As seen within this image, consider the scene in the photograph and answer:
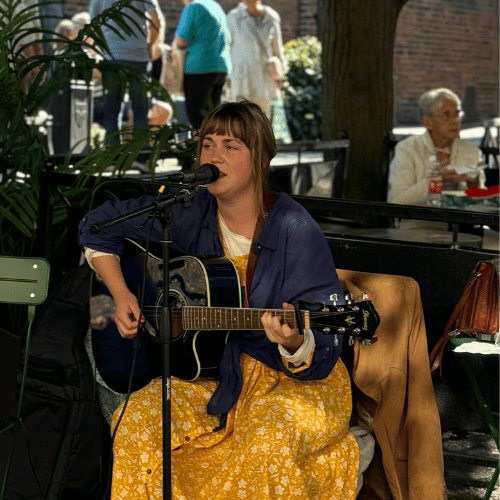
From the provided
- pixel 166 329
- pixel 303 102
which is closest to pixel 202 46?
pixel 303 102

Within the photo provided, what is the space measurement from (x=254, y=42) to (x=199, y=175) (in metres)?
9.46

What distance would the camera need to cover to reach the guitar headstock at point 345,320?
316 cm

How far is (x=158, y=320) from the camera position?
147 inches

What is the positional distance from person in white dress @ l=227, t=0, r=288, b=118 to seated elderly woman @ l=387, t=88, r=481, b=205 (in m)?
5.91

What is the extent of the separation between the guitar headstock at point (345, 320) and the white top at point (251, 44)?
31.2 feet

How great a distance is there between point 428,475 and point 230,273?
97cm

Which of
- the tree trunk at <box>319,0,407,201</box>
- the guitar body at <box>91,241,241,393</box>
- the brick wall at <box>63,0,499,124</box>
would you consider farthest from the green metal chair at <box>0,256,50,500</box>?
the brick wall at <box>63,0,499,124</box>

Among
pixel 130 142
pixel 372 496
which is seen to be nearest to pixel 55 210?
pixel 130 142

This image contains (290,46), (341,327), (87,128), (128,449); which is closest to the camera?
(341,327)

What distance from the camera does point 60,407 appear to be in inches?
165

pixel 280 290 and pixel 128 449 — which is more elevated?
pixel 280 290

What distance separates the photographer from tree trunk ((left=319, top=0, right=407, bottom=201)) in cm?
723

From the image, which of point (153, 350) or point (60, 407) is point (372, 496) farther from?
point (60, 407)

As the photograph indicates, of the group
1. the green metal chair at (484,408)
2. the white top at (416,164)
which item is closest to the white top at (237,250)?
the green metal chair at (484,408)
